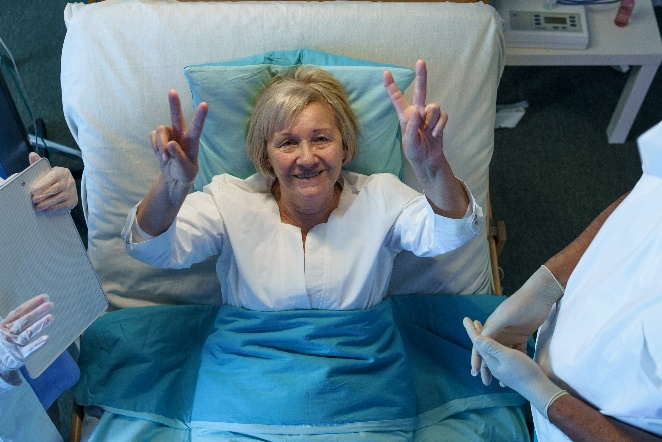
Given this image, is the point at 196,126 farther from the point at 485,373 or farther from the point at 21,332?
the point at 485,373

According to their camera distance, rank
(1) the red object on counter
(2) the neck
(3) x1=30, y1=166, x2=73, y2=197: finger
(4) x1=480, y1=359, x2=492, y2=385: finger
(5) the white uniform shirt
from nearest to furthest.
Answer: (5) the white uniform shirt, (3) x1=30, y1=166, x2=73, y2=197: finger, (4) x1=480, y1=359, x2=492, y2=385: finger, (2) the neck, (1) the red object on counter

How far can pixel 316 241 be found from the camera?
162 cm

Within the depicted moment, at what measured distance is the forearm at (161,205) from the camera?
140cm

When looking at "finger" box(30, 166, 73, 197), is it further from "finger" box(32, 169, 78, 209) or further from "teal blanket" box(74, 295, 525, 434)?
"teal blanket" box(74, 295, 525, 434)

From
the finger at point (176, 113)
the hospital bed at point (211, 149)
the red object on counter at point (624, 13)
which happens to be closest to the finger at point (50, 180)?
the finger at point (176, 113)

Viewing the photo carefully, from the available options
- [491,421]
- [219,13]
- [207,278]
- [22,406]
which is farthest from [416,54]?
[22,406]

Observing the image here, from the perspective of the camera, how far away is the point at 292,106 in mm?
1510

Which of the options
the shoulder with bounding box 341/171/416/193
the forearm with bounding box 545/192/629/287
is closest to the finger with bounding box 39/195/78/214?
the shoulder with bounding box 341/171/416/193

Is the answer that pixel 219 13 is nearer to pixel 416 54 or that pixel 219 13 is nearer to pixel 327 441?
pixel 416 54

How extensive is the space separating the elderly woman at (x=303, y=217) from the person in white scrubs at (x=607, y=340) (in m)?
0.28

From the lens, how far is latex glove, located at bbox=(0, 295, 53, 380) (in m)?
1.20

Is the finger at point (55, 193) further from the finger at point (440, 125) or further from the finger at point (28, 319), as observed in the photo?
the finger at point (440, 125)

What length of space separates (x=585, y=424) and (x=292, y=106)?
2.82 ft

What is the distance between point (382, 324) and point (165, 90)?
84 cm
